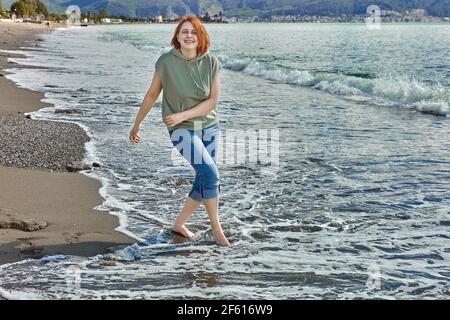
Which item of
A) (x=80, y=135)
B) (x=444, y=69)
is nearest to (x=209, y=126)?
(x=80, y=135)

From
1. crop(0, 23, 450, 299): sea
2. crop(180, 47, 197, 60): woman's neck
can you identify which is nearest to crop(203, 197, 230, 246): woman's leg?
crop(0, 23, 450, 299): sea

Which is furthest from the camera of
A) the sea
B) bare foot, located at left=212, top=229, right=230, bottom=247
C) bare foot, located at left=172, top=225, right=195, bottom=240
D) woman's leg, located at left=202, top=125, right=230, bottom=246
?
bare foot, located at left=172, top=225, right=195, bottom=240

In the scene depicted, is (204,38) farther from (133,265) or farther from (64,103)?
(64,103)

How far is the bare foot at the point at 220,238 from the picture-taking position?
5785 millimetres

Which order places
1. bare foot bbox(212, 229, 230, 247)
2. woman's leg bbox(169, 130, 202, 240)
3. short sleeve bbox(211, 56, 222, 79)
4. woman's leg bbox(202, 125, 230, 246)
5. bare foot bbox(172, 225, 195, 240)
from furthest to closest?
bare foot bbox(172, 225, 195, 240), bare foot bbox(212, 229, 230, 247), woman's leg bbox(202, 125, 230, 246), woman's leg bbox(169, 130, 202, 240), short sleeve bbox(211, 56, 222, 79)

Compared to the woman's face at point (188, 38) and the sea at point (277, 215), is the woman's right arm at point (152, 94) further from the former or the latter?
the sea at point (277, 215)

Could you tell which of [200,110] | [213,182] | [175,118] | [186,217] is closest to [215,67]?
[200,110]

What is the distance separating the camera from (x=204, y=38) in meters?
5.37

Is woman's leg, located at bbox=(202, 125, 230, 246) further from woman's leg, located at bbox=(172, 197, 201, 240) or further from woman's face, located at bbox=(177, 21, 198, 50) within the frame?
woman's face, located at bbox=(177, 21, 198, 50)

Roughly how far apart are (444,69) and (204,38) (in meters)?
35.0

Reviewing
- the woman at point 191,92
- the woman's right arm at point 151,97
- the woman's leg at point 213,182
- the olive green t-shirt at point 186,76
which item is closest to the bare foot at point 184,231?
the woman's leg at point 213,182

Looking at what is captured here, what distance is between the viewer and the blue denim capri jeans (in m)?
5.54

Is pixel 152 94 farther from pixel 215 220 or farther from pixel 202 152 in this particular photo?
pixel 215 220

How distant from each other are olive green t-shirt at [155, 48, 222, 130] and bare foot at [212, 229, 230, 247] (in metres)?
1.30
